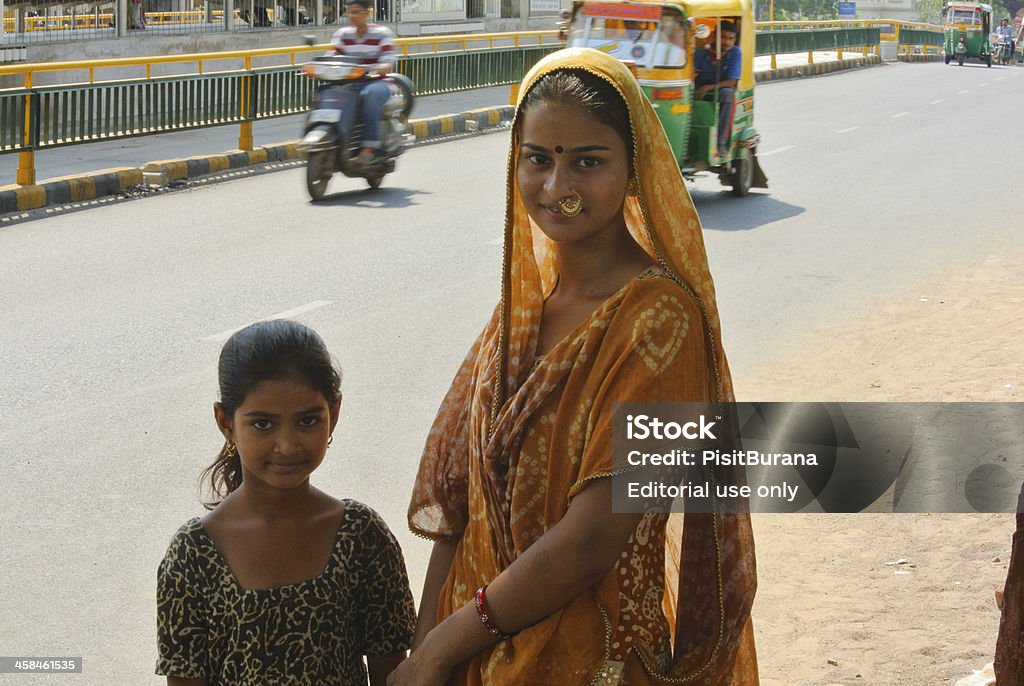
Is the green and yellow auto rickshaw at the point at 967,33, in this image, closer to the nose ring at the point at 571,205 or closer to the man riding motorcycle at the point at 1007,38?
the man riding motorcycle at the point at 1007,38

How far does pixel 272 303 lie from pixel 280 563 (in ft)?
20.2

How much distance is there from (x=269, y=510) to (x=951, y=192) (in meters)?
12.9

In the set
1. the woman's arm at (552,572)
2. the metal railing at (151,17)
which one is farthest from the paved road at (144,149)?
the woman's arm at (552,572)

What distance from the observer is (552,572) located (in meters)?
1.88

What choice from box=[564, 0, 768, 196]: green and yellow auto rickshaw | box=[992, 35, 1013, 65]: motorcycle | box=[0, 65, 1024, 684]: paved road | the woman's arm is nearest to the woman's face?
the woman's arm

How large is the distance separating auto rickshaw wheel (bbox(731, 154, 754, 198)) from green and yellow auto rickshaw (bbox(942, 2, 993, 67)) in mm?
34835

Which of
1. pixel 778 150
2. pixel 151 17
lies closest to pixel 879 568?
pixel 778 150

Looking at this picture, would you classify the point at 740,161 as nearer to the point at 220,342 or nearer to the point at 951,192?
the point at 951,192

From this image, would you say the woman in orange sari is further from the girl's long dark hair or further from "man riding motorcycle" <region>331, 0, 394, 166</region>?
"man riding motorcycle" <region>331, 0, 394, 166</region>

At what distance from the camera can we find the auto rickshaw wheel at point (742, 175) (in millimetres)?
13156

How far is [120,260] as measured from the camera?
9469 mm

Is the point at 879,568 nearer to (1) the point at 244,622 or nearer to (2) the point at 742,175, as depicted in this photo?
(1) the point at 244,622

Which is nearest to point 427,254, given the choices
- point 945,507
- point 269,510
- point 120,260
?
point 120,260

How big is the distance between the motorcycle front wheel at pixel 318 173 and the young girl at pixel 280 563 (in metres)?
9.97
